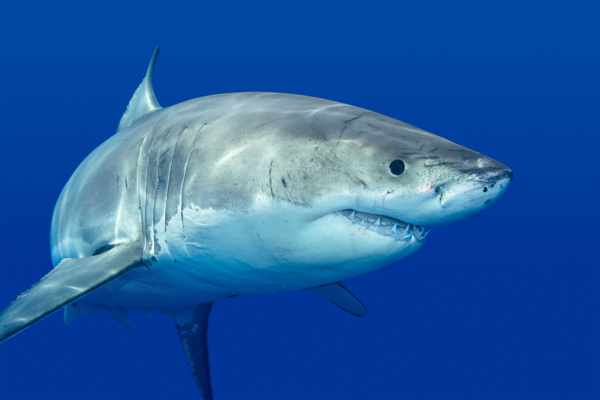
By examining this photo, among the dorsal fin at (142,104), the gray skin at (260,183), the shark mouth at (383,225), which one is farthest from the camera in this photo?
the dorsal fin at (142,104)

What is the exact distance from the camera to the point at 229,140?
3.09 metres

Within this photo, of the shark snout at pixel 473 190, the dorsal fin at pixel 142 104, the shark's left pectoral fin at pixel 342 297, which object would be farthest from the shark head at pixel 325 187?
the dorsal fin at pixel 142 104

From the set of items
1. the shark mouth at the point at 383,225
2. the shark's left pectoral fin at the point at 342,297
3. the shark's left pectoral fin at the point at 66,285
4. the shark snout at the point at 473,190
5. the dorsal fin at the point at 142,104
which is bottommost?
the shark's left pectoral fin at the point at 342,297

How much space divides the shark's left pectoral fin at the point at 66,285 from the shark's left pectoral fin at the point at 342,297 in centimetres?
208

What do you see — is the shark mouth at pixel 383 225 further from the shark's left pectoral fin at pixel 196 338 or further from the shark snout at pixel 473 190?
the shark's left pectoral fin at pixel 196 338

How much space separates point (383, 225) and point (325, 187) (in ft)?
1.12

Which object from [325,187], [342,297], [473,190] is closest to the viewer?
[473,190]

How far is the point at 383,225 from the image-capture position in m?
2.57

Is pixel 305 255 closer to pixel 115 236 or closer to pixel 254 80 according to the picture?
pixel 115 236

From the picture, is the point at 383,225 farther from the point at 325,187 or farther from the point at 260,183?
the point at 260,183

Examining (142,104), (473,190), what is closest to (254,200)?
(473,190)

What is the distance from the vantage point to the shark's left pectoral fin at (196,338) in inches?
208

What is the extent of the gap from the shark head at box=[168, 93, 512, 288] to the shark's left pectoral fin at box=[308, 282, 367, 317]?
1.84m

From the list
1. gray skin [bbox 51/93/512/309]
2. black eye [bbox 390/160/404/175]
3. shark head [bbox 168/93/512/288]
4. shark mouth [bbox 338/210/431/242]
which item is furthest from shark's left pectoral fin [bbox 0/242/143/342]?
black eye [bbox 390/160/404/175]
